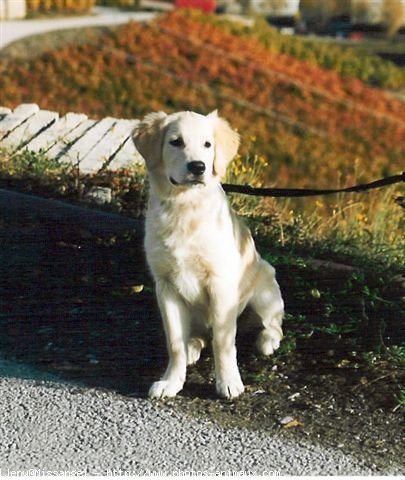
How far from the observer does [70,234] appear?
532cm

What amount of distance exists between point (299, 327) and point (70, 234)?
4.97ft

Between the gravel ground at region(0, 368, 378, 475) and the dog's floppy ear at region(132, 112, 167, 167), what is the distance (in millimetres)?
1028

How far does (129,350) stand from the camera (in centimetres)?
444

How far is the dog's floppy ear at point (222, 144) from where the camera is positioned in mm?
3877

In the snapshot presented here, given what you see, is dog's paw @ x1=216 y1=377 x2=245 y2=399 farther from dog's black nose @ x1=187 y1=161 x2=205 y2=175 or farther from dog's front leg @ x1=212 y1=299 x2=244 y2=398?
dog's black nose @ x1=187 y1=161 x2=205 y2=175

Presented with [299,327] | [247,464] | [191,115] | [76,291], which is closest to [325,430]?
[247,464]

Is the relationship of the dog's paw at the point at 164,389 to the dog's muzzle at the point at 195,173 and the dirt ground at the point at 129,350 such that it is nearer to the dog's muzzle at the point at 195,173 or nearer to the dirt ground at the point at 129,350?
the dirt ground at the point at 129,350

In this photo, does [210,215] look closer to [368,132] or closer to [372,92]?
[368,132]

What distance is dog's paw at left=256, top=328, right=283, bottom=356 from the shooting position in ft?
14.1

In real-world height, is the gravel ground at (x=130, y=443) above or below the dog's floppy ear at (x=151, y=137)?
below

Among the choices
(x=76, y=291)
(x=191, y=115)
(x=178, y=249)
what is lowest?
(x=76, y=291)

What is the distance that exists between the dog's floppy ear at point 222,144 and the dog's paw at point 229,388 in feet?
2.85

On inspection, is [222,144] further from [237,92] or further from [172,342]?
[237,92]

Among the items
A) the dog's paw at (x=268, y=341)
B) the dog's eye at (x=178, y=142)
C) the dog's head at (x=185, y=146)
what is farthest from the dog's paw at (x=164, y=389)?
the dog's eye at (x=178, y=142)
